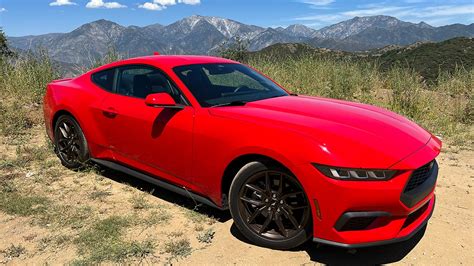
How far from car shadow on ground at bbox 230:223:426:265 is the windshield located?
1469 mm

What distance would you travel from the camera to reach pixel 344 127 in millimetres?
3002

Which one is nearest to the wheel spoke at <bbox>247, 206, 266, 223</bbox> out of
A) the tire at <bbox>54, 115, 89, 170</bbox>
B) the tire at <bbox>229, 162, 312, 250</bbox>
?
the tire at <bbox>229, 162, 312, 250</bbox>

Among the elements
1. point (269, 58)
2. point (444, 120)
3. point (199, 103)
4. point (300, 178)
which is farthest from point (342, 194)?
point (269, 58)

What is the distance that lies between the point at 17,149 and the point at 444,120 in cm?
729

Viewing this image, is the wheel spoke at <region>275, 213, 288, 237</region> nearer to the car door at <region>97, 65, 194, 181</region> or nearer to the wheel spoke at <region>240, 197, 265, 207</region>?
the wheel spoke at <region>240, 197, 265, 207</region>

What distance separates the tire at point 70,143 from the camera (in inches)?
188

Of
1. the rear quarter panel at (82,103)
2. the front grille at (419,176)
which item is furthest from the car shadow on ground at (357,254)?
the rear quarter panel at (82,103)

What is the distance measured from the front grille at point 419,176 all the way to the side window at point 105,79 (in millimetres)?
3179

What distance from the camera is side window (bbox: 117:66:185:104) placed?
12.8ft

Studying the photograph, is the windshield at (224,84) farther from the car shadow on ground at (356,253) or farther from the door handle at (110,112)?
the car shadow on ground at (356,253)

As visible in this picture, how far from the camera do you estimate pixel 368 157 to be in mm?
2689

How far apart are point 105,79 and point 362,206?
3229 millimetres

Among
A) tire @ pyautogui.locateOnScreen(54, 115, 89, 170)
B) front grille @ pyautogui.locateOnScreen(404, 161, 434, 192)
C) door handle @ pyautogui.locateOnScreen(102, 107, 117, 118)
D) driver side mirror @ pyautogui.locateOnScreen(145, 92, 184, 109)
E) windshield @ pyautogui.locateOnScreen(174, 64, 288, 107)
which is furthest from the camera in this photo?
tire @ pyautogui.locateOnScreen(54, 115, 89, 170)

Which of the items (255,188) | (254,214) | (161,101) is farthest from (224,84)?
(254,214)
